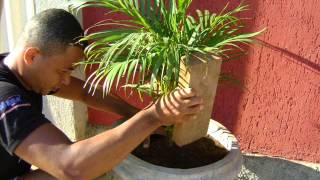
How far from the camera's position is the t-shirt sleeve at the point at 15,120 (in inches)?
72.0

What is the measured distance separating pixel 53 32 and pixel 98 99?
1.66 ft

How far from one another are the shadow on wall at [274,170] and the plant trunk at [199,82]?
3.20 ft

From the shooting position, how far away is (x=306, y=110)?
2.83 metres

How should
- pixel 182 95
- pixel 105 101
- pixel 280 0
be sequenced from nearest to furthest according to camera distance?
1. pixel 182 95
2. pixel 105 101
3. pixel 280 0

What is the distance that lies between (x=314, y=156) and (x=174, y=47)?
4.76 feet

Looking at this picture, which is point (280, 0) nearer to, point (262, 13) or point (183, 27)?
point (262, 13)

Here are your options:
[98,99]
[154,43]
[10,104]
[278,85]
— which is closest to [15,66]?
[10,104]

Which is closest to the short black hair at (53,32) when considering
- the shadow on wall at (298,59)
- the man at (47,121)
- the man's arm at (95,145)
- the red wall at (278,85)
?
the man at (47,121)

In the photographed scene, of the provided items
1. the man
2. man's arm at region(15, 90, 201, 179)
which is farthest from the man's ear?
man's arm at region(15, 90, 201, 179)

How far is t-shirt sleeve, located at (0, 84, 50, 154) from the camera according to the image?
72.0 inches

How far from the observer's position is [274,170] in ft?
9.84

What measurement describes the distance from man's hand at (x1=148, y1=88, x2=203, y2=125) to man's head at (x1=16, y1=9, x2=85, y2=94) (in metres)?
0.41

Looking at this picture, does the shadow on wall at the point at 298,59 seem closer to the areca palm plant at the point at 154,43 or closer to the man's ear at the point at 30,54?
the areca palm plant at the point at 154,43

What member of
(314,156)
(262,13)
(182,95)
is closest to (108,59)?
(182,95)
